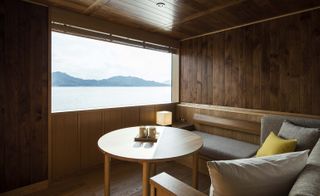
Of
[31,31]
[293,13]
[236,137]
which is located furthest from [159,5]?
[236,137]

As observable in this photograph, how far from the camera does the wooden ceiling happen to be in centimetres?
227

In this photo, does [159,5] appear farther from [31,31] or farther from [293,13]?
[293,13]

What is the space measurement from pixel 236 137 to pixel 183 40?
2220mm

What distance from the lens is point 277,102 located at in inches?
106

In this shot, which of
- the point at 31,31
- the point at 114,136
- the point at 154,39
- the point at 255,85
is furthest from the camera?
the point at 154,39

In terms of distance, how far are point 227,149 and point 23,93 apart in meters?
2.67

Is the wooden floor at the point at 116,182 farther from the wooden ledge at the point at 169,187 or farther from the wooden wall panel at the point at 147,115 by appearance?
the wooden ledge at the point at 169,187

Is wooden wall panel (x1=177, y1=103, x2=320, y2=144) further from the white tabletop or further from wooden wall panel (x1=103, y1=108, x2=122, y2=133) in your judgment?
wooden wall panel (x1=103, y1=108, x2=122, y2=133)

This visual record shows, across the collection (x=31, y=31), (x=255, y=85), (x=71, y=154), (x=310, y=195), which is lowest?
(x=71, y=154)

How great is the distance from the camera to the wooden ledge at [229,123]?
2.76 metres

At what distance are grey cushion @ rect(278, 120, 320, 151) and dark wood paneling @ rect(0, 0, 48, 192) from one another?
9.49ft

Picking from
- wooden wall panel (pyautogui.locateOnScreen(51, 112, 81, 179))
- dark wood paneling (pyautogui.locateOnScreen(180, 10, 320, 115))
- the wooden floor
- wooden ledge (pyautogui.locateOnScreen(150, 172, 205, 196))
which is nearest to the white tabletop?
wooden ledge (pyautogui.locateOnScreen(150, 172, 205, 196))

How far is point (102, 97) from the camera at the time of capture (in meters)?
3.20

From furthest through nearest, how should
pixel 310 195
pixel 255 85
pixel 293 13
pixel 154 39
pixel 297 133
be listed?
pixel 154 39, pixel 255 85, pixel 293 13, pixel 297 133, pixel 310 195
